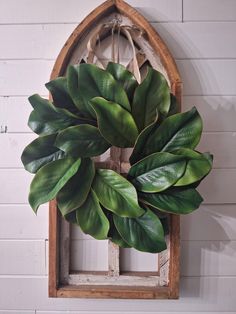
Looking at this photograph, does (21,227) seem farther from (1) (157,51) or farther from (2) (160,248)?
(1) (157,51)

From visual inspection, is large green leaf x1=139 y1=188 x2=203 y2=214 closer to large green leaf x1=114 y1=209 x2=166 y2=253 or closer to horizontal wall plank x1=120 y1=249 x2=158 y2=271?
large green leaf x1=114 y1=209 x2=166 y2=253

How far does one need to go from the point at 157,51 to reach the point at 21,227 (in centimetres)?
55

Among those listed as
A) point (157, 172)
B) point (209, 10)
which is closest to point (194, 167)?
point (157, 172)

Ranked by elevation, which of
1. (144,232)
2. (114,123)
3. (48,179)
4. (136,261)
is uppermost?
(114,123)

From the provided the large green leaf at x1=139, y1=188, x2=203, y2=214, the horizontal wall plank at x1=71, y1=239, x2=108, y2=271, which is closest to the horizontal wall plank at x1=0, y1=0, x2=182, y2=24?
the large green leaf at x1=139, y1=188, x2=203, y2=214

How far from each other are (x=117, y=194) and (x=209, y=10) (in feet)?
1.69

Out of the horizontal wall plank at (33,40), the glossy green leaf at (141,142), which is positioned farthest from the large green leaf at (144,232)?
the horizontal wall plank at (33,40)

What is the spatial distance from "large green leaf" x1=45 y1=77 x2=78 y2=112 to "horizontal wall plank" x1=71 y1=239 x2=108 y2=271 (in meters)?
0.34

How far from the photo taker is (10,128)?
0.70m

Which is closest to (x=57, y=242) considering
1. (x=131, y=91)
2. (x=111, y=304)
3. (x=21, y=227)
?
(x=21, y=227)

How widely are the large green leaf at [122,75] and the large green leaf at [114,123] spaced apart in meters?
0.06

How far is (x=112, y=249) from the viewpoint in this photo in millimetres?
663

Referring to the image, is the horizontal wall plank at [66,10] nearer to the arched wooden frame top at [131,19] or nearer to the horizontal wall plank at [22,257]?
the arched wooden frame top at [131,19]

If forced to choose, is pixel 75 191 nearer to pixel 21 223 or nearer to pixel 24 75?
pixel 21 223
